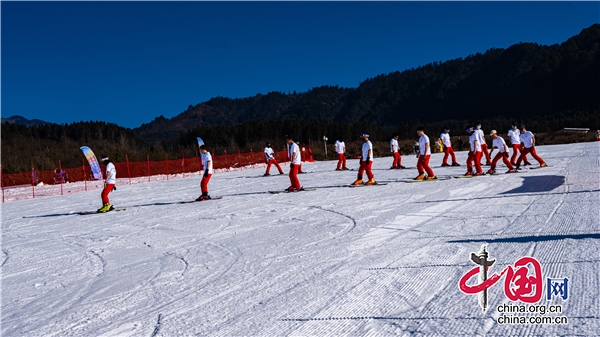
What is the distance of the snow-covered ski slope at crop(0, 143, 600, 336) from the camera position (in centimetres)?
456

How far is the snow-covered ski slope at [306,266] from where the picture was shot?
456 cm

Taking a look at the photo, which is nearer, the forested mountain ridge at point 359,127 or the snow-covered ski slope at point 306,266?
the snow-covered ski slope at point 306,266

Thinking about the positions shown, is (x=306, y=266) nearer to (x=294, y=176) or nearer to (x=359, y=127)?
(x=294, y=176)

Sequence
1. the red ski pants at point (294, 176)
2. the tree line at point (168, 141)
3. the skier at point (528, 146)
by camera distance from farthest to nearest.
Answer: the tree line at point (168, 141)
the skier at point (528, 146)
the red ski pants at point (294, 176)

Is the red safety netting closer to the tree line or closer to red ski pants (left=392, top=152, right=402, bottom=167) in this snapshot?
the tree line

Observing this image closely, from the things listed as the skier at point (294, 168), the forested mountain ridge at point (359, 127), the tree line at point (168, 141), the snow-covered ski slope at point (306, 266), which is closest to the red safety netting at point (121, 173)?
the tree line at point (168, 141)

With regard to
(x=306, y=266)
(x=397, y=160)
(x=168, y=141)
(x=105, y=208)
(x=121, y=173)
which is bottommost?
(x=306, y=266)

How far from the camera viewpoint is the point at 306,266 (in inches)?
257

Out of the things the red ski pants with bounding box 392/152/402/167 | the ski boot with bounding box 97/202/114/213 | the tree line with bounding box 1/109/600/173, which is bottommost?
the ski boot with bounding box 97/202/114/213

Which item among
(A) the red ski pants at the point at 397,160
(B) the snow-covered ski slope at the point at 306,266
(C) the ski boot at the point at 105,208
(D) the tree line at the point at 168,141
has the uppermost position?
(D) the tree line at the point at 168,141

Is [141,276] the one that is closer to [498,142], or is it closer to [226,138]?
[498,142]

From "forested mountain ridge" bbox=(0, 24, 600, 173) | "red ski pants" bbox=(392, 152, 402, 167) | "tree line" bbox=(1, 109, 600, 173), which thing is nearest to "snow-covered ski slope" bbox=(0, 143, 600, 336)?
"red ski pants" bbox=(392, 152, 402, 167)

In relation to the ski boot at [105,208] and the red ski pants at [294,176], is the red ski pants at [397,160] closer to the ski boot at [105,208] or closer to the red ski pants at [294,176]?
the red ski pants at [294,176]

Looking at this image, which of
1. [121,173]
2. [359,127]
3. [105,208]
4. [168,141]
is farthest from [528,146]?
[359,127]
